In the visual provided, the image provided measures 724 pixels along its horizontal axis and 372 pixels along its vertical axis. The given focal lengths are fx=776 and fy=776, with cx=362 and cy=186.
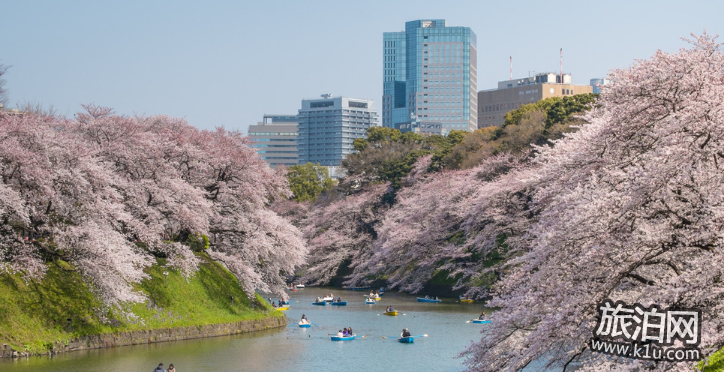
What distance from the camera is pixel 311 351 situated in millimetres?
34219

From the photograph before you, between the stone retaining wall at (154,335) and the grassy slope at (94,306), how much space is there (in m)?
0.23

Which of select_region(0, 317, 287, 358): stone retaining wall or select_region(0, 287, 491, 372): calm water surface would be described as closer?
select_region(0, 287, 491, 372): calm water surface

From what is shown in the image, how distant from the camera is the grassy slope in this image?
93.7 ft

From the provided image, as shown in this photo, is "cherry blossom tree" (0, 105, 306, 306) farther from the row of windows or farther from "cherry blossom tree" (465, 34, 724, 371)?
the row of windows

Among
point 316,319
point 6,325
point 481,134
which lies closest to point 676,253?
point 6,325

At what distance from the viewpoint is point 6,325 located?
28.0 meters

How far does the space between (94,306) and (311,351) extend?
9359 mm

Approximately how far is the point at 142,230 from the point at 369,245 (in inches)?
1517

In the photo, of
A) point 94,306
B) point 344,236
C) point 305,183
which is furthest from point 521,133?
point 305,183

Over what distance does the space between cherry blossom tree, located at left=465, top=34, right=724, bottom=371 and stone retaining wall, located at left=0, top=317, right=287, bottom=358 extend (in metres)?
18.8

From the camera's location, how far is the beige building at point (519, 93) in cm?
17075

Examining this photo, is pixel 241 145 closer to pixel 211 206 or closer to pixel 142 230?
pixel 211 206

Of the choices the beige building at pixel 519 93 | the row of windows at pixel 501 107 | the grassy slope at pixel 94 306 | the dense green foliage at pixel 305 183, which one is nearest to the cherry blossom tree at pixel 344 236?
the dense green foliage at pixel 305 183

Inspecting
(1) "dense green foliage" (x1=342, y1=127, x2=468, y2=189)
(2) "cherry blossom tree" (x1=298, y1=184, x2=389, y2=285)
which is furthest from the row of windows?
(2) "cherry blossom tree" (x1=298, y1=184, x2=389, y2=285)
